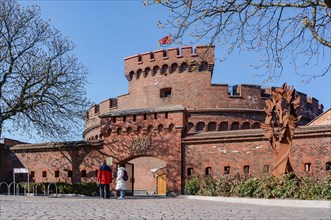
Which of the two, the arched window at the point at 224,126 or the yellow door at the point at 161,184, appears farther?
the yellow door at the point at 161,184

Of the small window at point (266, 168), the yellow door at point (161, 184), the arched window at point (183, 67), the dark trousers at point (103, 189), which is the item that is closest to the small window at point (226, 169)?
the small window at point (266, 168)

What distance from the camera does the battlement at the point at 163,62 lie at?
3117 centimetres

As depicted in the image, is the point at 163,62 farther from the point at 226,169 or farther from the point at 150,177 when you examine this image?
the point at 226,169

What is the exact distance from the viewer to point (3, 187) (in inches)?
1015

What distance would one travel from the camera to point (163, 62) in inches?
1283

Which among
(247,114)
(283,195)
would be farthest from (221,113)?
(283,195)

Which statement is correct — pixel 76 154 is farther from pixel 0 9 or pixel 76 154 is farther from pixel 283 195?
pixel 283 195

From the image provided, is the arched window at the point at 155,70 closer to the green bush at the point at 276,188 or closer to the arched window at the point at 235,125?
the arched window at the point at 235,125

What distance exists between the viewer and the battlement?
31172 millimetres

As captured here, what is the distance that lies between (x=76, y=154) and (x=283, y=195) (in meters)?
12.4

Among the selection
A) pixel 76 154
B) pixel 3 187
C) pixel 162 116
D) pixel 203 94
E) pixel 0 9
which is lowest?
pixel 3 187

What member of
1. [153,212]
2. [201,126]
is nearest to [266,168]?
[153,212]

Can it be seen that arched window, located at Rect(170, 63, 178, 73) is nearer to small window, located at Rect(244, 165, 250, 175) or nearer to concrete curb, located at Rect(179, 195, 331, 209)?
small window, located at Rect(244, 165, 250, 175)

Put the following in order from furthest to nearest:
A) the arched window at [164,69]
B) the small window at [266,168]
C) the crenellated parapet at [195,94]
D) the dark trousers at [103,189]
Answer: the arched window at [164,69] → the crenellated parapet at [195,94] → the small window at [266,168] → the dark trousers at [103,189]
